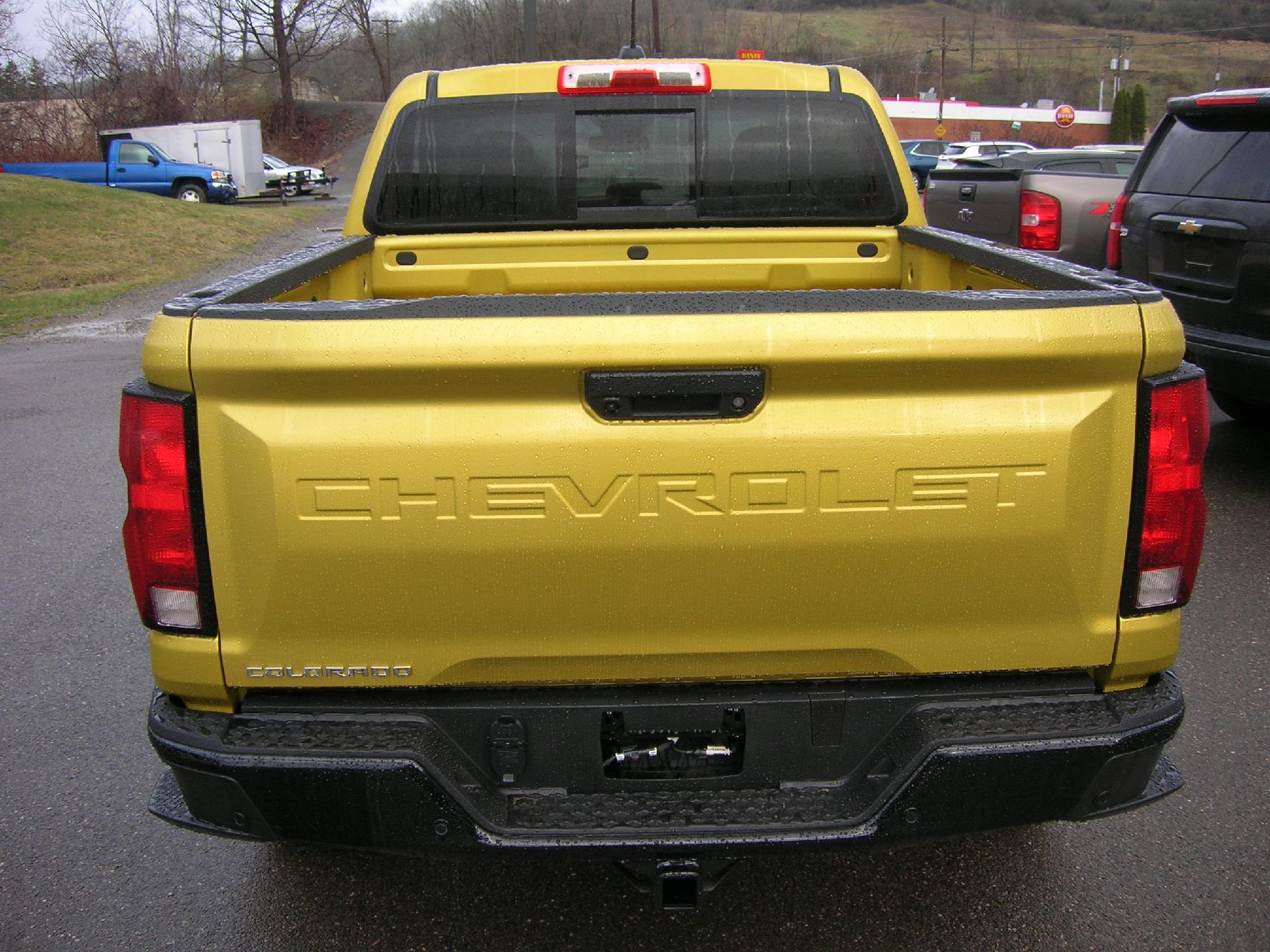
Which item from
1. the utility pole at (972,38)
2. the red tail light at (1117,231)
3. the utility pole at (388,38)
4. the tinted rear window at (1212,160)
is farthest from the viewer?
the utility pole at (972,38)

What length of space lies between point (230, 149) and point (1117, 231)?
34959 millimetres

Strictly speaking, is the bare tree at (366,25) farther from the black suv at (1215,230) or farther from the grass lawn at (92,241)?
the black suv at (1215,230)

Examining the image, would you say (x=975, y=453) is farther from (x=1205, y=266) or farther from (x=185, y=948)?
(x=1205, y=266)

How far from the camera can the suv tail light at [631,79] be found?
3.82m

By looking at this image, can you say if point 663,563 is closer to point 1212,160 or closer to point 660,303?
point 660,303

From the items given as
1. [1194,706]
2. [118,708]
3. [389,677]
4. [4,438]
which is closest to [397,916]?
[389,677]

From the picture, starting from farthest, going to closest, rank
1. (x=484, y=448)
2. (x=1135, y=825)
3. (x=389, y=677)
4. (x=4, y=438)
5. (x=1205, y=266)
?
(x=4, y=438) → (x=1205, y=266) → (x=1135, y=825) → (x=389, y=677) → (x=484, y=448)

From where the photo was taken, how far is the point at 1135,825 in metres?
3.17

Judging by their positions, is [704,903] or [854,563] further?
[704,903]

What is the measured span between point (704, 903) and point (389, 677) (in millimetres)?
1209

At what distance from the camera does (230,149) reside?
118ft

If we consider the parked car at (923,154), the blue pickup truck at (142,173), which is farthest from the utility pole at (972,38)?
the blue pickup truck at (142,173)

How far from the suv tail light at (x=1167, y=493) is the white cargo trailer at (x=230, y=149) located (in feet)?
122

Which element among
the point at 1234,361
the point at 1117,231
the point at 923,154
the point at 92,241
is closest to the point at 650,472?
the point at 1234,361
